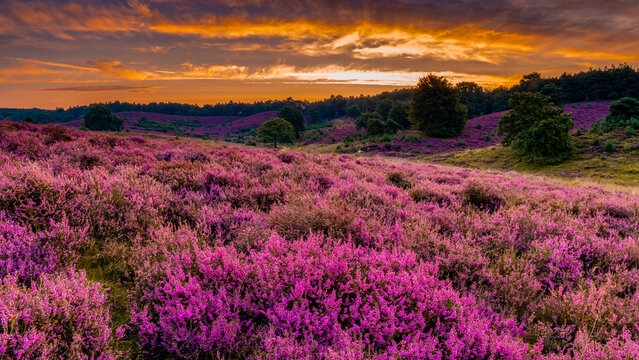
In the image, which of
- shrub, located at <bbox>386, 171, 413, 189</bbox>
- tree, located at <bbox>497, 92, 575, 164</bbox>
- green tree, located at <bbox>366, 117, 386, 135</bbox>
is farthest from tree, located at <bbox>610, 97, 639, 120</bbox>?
shrub, located at <bbox>386, 171, 413, 189</bbox>

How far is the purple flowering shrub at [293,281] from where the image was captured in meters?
1.92

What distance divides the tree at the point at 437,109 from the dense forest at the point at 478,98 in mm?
29743

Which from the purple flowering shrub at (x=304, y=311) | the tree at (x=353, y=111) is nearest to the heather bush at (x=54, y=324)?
the purple flowering shrub at (x=304, y=311)

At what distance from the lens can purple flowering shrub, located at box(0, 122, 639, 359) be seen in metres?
1.92

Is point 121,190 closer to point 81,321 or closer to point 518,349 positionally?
point 81,321

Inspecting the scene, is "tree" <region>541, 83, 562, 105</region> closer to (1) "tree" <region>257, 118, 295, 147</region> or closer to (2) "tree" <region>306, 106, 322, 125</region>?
(1) "tree" <region>257, 118, 295, 147</region>

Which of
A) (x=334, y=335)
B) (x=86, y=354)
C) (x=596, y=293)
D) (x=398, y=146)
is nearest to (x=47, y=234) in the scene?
(x=86, y=354)

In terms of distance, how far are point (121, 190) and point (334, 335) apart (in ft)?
13.6

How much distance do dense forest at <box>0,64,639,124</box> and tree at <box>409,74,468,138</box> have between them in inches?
1171

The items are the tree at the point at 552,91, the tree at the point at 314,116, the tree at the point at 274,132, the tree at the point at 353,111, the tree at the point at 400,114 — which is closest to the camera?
the tree at the point at 274,132

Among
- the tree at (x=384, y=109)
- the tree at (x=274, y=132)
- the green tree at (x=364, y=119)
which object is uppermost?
the tree at (x=384, y=109)

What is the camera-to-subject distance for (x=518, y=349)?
192cm

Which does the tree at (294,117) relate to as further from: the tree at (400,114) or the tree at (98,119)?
the tree at (98,119)

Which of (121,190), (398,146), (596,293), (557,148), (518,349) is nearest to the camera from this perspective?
(518,349)
